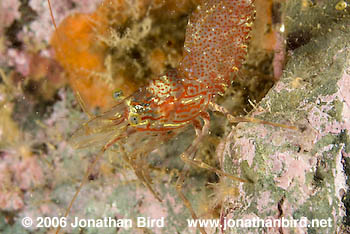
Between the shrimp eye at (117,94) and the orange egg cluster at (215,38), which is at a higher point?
the orange egg cluster at (215,38)

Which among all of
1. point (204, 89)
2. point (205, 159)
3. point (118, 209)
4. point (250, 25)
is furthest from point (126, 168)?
point (250, 25)

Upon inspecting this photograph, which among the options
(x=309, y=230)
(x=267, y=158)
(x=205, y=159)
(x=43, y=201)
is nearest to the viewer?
(x=309, y=230)

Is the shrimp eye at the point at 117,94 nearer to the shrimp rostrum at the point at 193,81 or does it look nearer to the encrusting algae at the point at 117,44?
the shrimp rostrum at the point at 193,81

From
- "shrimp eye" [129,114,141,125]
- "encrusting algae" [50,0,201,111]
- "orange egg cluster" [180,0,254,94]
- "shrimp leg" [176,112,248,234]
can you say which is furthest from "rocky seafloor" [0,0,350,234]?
"shrimp eye" [129,114,141,125]

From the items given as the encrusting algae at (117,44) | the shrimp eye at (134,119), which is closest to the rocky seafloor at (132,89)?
the encrusting algae at (117,44)

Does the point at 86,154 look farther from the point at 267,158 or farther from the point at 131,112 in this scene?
the point at 267,158

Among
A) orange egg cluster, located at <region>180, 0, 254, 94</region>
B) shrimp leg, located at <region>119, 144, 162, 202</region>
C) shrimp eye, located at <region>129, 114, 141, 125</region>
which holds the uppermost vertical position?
orange egg cluster, located at <region>180, 0, 254, 94</region>

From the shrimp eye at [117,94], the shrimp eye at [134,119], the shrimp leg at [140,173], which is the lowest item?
the shrimp leg at [140,173]

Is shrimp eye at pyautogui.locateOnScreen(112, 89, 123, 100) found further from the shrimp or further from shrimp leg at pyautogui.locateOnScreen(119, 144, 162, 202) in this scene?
shrimp leg at pyautogui.locateOnScreen(119, 144, 162, 202)
